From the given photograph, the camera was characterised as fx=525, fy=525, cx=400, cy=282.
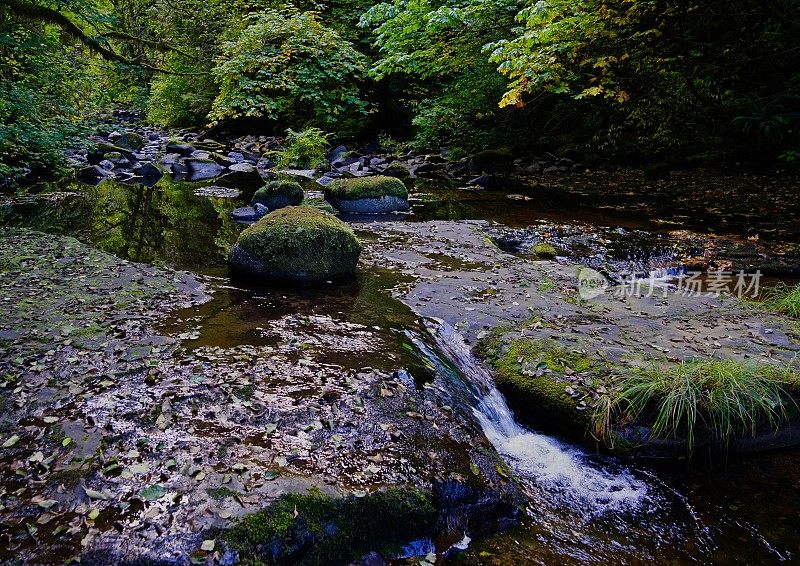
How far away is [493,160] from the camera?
19.7 meters

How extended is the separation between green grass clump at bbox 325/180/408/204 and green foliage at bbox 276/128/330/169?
7372 mm

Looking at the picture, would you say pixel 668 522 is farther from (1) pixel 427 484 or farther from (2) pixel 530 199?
(2) pixel 530 199

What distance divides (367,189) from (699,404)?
32.0 ft

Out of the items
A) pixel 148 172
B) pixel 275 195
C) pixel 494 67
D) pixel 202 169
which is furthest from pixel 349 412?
pixel 494 67

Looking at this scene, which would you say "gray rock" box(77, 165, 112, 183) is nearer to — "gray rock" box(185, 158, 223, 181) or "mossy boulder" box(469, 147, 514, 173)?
"gray rock" box(185, 158, 223, 181)

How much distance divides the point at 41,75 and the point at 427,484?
13.9 metres

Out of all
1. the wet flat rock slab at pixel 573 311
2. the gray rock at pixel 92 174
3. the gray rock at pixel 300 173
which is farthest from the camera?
the gray rock at pixel 300 173

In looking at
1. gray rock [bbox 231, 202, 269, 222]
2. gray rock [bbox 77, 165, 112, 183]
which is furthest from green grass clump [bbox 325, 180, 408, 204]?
gray rock [bbox 77, 165, 112, 183]

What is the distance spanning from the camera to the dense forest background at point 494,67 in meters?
11.0

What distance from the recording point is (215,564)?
2602 mm

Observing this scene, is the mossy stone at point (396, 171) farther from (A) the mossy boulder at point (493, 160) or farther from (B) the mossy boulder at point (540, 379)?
(B) the mossy boulder at point (540, 379)

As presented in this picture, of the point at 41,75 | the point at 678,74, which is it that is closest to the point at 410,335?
the point at 41,75

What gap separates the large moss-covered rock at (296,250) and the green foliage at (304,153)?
13642 millimetres

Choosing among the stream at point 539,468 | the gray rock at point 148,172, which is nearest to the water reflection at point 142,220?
the stream at point 539,468
